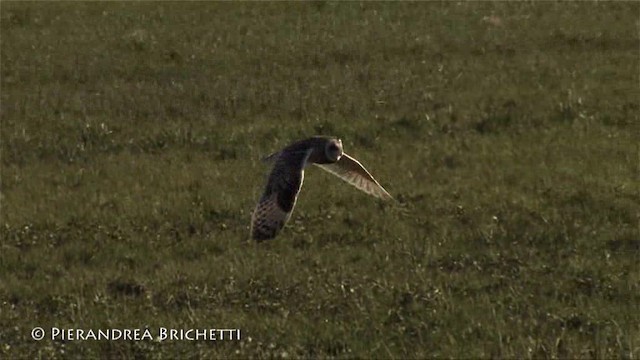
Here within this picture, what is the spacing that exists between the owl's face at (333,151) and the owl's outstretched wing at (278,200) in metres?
0.08

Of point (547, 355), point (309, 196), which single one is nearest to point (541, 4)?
point (309, 196)

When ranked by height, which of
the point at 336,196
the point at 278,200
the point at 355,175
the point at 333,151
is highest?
the point at 333,151

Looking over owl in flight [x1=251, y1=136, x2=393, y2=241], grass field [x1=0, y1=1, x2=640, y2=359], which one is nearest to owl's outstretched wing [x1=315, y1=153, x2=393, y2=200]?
owl in flight [x1=251, y1=136, x2=393, y2=241]

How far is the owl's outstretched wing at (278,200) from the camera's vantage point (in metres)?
3.78

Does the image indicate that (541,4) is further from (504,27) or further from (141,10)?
(141,10)

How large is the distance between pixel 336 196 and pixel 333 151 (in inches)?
304

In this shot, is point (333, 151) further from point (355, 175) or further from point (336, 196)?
point (336, 196)

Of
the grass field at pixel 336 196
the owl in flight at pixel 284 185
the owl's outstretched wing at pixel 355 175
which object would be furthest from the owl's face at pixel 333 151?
the grass field at pixel 336 196

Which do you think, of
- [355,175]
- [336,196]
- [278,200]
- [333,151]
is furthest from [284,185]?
[336,196]

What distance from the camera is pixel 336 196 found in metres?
11.5

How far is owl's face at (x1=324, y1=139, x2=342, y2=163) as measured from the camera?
375 cm

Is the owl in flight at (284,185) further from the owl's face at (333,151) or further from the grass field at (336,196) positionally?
the grass field at (336,196)

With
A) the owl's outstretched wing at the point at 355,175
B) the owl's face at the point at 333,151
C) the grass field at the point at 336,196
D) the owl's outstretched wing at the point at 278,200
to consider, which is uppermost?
the owl's face at the point at 333,151

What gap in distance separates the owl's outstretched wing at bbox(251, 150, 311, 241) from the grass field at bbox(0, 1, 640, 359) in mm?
4119
